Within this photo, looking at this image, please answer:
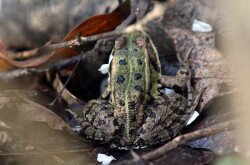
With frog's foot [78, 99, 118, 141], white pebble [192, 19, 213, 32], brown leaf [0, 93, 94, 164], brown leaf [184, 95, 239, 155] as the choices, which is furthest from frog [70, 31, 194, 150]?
white pebble [192, 19, 213, 32]

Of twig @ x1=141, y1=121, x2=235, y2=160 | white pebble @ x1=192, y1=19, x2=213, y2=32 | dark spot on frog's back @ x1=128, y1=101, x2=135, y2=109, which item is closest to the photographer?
twig @ x1=141, y1=121, x2=235, y2=160

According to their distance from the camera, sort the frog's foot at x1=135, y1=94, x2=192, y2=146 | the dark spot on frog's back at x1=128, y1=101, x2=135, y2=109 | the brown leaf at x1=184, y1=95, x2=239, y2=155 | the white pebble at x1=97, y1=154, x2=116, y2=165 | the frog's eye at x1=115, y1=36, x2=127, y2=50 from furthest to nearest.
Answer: the frog's eye at x1=115, y1=36, x2=127, y2=50 → the dark spot on frog's back at x1=128, y1=101, x2=135, y2=109 → the frog's foot at x1=135, y1=94, x2=192, y2=146 → the white pebble at x1=97, y1=154, x2=116, y2=165 → the brown leaf at x1=184, y1=95, x2=239, y2=155

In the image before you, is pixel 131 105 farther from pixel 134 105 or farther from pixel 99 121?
pixel 99 121

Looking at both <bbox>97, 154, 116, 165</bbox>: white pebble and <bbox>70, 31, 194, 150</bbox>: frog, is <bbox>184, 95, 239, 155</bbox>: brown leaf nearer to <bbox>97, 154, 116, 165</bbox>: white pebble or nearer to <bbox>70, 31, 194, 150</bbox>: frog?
<bbox>70, 31, 194, 150</bbox>: frog

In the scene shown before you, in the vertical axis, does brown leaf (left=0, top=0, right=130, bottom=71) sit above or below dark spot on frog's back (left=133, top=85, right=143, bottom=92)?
above

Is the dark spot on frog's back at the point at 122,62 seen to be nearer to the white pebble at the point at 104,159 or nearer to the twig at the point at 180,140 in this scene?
the white pebble at the point at 104,159

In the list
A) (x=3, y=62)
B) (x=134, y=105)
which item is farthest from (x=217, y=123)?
(x=3, y=62)

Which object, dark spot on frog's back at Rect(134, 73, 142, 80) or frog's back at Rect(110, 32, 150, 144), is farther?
dark spot on frog's back at Rect(134, 73, 142, 80)
